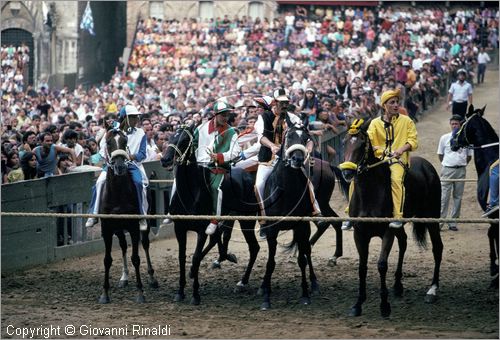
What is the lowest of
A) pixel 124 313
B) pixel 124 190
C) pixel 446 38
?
pixel 124 313

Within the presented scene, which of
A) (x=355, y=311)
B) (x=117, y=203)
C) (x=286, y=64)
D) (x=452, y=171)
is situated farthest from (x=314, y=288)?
(x=286, y=64)

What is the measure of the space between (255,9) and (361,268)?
43.6 meters

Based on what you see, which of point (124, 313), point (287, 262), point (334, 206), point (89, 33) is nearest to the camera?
point (124, 313)

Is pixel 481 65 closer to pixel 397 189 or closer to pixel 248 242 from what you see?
pixel 248 242

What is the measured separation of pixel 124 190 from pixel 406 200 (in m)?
4.06

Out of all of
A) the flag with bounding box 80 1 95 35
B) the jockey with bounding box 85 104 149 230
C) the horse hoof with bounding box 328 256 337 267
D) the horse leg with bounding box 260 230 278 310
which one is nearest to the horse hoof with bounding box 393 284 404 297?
the horse leg with bounding box 260 230 278 310

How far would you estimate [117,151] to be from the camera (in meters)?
14.7

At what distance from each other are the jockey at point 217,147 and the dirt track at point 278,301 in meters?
1.52

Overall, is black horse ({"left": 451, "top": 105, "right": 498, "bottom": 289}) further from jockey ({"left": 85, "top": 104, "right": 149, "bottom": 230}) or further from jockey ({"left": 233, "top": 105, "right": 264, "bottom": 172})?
jockey ({"left": 85, "top": 104, "right": 149, "bottom": 230})

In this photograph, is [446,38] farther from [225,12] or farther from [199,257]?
[199,257]

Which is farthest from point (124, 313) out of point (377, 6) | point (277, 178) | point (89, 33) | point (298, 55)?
point (89, 33)

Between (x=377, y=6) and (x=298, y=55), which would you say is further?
(x=377, y=6)

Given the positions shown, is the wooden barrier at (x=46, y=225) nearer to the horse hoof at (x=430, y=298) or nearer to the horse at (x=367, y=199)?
the horse at (x=367, y=199)

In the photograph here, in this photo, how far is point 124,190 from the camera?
15.3 m
